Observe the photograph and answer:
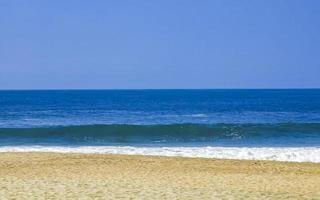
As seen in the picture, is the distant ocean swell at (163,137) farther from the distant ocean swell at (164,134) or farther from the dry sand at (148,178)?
the dry sand at (148,178)

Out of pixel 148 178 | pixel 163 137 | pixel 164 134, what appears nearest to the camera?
pixel 148 178

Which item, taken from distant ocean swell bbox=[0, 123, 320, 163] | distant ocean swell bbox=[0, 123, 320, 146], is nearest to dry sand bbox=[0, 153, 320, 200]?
distant ocean swell bbox=[0, 123, 320, 163]

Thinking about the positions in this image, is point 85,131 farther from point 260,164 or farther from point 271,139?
point 260,164

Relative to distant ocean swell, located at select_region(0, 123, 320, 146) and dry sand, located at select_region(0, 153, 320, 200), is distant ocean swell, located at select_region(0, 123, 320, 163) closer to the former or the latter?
distant ocean swell, located at select_region(0, 123, 320, 146)

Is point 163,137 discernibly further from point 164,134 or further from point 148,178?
point 148,178

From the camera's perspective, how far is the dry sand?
14.4 meters

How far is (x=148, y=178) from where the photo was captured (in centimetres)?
1759

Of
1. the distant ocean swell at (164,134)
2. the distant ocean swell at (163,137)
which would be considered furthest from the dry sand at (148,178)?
the distant ocean swell at (164,134)

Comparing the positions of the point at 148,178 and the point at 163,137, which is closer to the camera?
the point at 148,178

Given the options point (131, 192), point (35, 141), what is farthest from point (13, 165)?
point (35, 141)

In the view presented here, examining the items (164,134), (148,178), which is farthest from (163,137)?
(148,178)

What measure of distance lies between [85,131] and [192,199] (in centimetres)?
3162

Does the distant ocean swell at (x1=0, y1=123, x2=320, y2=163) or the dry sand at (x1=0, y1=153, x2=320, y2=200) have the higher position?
the dry sand at (x1=0, y1=153, x2=320, y2=200)

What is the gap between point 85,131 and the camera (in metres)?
44.4
